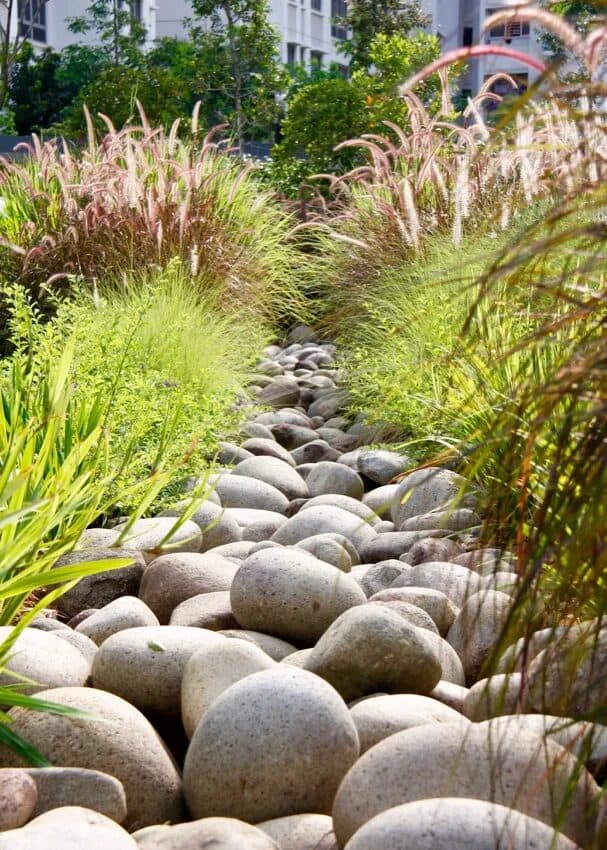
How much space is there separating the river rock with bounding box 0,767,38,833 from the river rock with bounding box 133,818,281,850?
7.4 inches

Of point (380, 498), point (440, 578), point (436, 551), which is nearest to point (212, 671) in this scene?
point (440, 578)

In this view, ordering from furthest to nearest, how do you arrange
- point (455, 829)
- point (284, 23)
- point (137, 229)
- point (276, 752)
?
point (284, 23) → point (137, 229) → point (276, 752) → point (455, 829)

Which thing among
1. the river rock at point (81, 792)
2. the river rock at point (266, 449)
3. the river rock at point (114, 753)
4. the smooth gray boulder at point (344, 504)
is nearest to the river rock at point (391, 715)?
the river rock at point (114, 753)

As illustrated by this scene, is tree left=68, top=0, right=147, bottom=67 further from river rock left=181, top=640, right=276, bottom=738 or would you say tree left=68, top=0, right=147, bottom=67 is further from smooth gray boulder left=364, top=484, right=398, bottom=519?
river rock left=181, top=640, right=276, bottom=738

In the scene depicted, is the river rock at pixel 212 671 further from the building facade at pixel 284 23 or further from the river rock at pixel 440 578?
the building facade at pixel 284 23

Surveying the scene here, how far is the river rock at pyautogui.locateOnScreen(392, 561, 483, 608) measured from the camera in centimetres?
286

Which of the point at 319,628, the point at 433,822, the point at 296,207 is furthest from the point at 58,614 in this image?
the point at 296,207

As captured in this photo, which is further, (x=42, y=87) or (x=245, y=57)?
(x=42, y=87)

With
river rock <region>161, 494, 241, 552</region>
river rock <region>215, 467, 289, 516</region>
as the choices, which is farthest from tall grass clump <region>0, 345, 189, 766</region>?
river rock <region>215, 467, 289, 516</region>

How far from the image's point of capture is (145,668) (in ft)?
7.55

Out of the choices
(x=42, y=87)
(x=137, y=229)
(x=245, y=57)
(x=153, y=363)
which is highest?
(x=42, y=87)

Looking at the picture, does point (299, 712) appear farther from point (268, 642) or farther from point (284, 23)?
point (284, 23)

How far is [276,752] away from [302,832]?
14cm

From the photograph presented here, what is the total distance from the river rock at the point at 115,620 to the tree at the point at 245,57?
60.5ft
